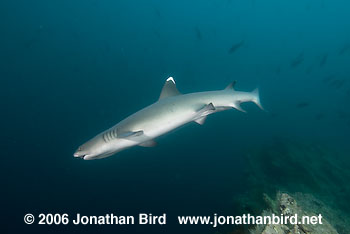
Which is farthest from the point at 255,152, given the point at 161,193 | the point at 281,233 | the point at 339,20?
the point at 339,20

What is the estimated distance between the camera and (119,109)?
82.1ft

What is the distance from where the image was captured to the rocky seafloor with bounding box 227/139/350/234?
3.96 meters

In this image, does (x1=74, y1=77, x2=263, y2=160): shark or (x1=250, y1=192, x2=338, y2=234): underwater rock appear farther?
(x1=250, y1=192, x2=338, y2=234): underwater rock

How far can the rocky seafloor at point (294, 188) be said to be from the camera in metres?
3.96

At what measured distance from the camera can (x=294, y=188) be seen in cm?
801

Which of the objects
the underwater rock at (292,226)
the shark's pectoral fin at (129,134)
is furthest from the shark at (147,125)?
the underwater rock at (292,226)

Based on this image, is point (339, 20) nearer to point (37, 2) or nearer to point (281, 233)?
point (37, 2)

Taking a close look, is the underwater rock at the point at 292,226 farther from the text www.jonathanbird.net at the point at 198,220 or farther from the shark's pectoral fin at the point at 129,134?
the shark's pectoral fin at the point at 129,134

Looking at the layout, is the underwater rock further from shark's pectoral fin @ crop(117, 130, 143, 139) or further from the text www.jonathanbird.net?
shark's pectoral fin @ crop(117, 130, 143, 139)

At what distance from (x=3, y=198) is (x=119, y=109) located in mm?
13122

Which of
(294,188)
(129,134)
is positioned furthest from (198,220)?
(129,134)

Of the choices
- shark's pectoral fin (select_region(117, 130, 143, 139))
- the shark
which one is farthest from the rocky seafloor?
shark's pectoral fin (select_region(117, 130, 143, 139))

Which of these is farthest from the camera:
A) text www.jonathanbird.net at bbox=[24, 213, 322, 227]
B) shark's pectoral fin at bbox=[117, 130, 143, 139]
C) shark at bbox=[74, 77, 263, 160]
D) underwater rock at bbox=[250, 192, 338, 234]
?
text www.jonathanbird.net at bbox=[24, 213, 322, 227]

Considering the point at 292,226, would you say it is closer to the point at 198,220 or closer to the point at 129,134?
the point at 129,134
